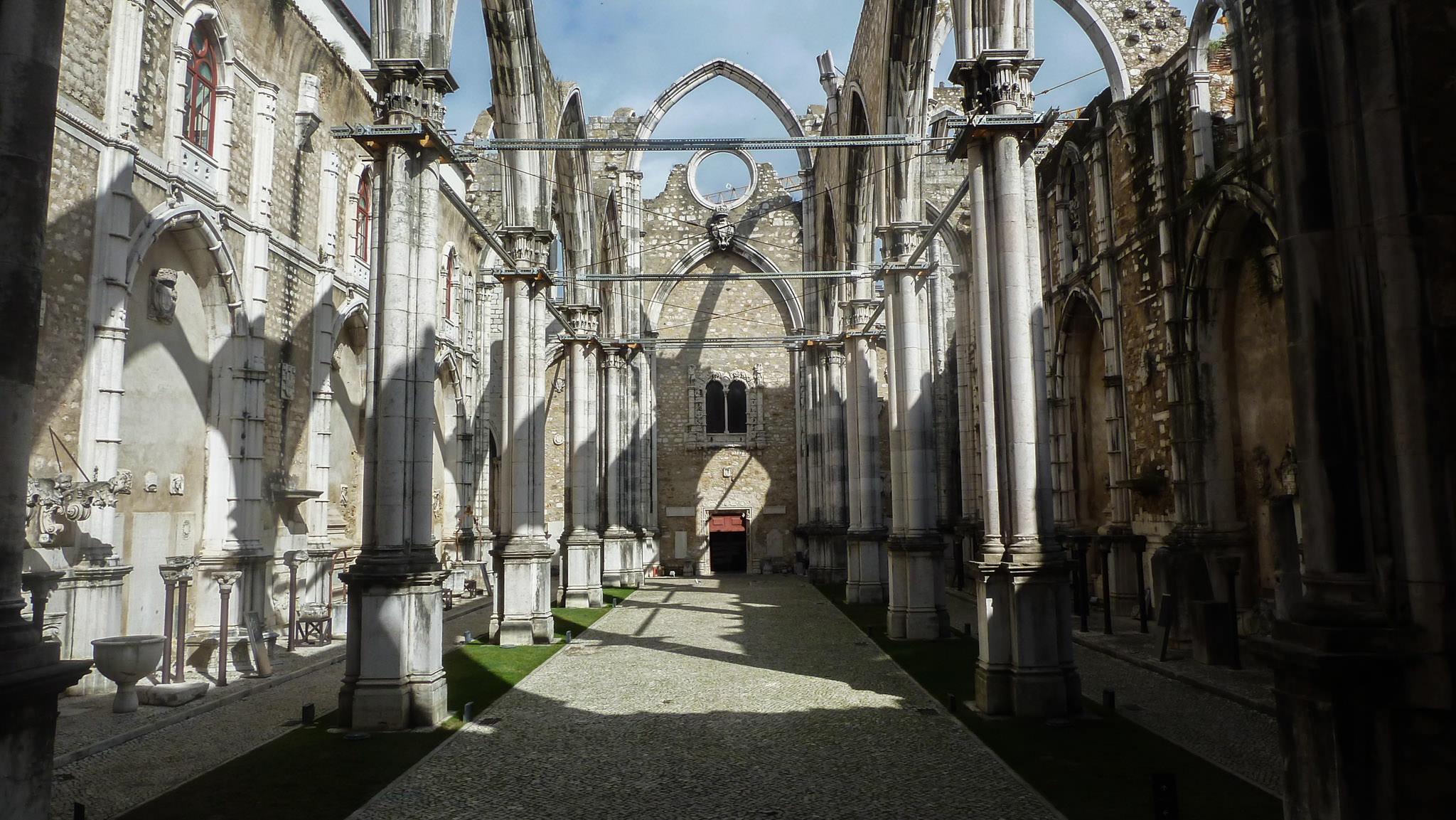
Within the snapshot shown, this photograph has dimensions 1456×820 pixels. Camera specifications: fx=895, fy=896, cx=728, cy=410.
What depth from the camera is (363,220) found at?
62.3 feet

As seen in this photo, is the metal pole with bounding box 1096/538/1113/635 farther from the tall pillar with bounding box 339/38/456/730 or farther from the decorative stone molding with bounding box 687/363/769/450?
the decorative stone molding with bounding box 687/363/769/450

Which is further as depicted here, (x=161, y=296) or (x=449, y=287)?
(x=449, y=287)

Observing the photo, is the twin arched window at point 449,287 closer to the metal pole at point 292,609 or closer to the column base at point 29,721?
the metal pole at point 292,609

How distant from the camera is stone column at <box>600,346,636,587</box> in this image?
2283 centimetres

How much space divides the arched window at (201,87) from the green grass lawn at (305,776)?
29.7ft

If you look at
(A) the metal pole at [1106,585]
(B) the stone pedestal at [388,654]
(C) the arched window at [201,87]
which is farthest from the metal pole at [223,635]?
(A) the metal pole at [1106,585]

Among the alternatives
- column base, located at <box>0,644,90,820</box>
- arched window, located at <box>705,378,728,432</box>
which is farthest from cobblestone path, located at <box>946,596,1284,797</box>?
arched window, located at <box>705,378,728,432</box>

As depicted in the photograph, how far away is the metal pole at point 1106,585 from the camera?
1280cm

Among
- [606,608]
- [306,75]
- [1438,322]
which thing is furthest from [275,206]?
[1438,322]

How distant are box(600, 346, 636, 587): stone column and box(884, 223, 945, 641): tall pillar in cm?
1046

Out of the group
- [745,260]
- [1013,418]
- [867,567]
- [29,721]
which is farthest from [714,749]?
[745,260]

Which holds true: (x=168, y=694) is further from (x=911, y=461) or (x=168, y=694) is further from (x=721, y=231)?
(x=721, y=231)

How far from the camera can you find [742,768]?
6629 mm

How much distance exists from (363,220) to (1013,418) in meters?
15.5
